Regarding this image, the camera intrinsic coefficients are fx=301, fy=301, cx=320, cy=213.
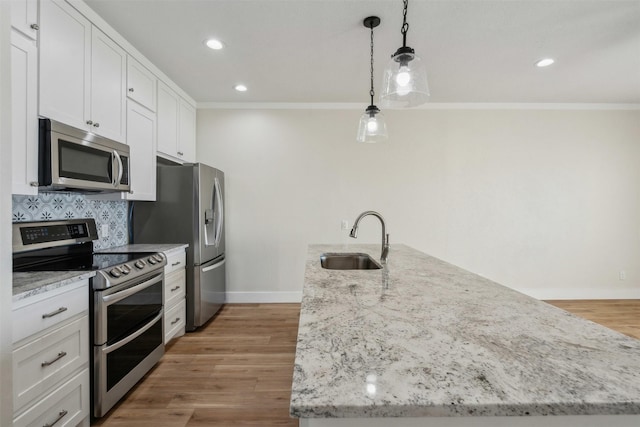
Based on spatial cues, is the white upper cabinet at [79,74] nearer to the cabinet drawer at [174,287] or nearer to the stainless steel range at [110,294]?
the stainless steel range at [110,294]

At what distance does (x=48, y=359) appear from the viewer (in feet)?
4.60

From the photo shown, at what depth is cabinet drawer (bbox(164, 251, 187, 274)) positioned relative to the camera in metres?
2.59

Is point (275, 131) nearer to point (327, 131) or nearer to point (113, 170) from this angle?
point (327, 131)

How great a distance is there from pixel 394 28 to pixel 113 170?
2266 millimetres

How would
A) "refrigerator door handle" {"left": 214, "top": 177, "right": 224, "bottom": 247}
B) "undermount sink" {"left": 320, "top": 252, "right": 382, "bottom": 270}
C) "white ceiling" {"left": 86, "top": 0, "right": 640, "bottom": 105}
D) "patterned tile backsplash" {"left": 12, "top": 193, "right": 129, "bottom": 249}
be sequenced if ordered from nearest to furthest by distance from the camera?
"patterned tile backsplash" {"left": 12, "top": 193, "right": 129, "bottom": 249} → "white ceiling" {"left": 86, "top": 0, "right": 640, "bottom": 105} → "undermount sink" {"left": 320, "top": 252, "right": 382, "bottom": 270} → "refrigerator door handle" {"left": 214, "top": 177, "right": 224, "bottom": 247}

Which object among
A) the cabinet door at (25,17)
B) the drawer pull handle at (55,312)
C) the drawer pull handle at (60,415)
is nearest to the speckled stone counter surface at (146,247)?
the drawer pull handle at (55,312)

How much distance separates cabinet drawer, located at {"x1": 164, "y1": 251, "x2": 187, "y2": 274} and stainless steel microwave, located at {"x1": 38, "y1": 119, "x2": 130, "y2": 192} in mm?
680

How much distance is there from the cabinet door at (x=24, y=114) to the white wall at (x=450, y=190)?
2.29m

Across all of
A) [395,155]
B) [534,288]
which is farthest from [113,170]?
[534,288]

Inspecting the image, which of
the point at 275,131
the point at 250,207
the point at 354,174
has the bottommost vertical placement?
the point at 250,207

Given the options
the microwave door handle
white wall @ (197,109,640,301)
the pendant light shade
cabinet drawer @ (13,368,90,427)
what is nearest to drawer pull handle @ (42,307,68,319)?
cabinet drawer @ (13,368,90,427)

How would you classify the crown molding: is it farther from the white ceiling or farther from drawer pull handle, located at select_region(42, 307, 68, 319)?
drawer pull handle, located at select_region(42, 307, 68, 319)

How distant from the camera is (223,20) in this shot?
7.02 ft

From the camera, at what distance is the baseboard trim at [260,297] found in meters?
3.89
